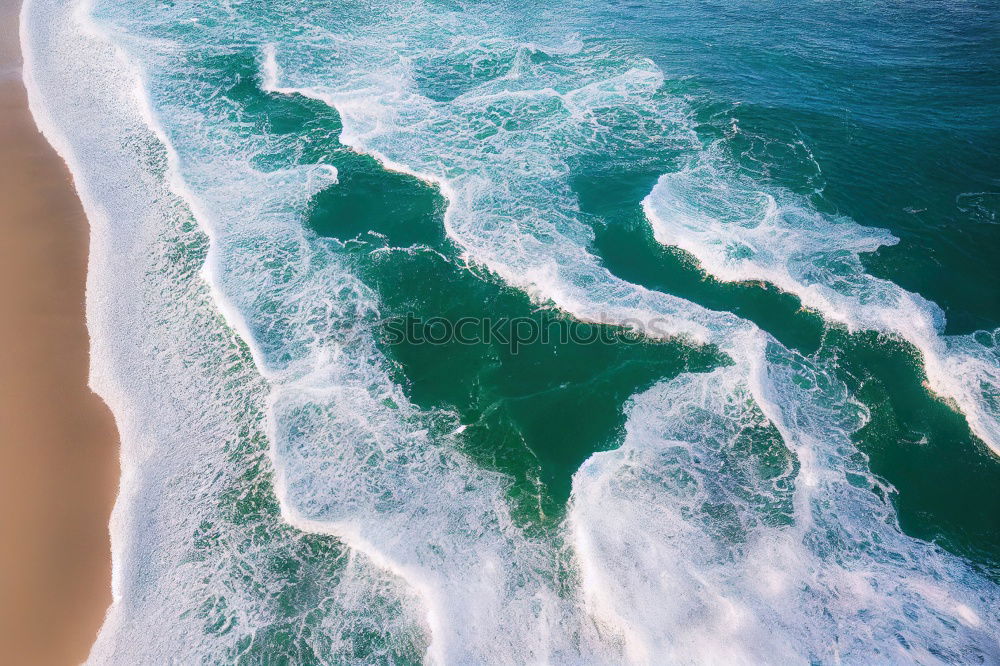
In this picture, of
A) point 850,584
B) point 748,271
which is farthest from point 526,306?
point 850,584

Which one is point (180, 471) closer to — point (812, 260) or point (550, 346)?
point (550, 346)

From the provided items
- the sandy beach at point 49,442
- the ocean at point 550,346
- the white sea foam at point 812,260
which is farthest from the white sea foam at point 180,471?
the white sea foam at point 812,260

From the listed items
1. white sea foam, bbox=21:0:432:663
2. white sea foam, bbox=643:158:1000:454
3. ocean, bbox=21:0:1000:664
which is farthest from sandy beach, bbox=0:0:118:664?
white sea foam, bbox=643:158:1000:454

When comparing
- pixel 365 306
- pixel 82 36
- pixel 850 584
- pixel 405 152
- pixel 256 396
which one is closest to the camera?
pixel 850 584

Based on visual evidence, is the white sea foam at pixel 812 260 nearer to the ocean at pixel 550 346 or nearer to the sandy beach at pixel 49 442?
the ocean at pixel 550 346

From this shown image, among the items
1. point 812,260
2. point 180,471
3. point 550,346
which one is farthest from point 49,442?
point 812,260

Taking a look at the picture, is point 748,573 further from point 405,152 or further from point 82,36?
point 82,36
